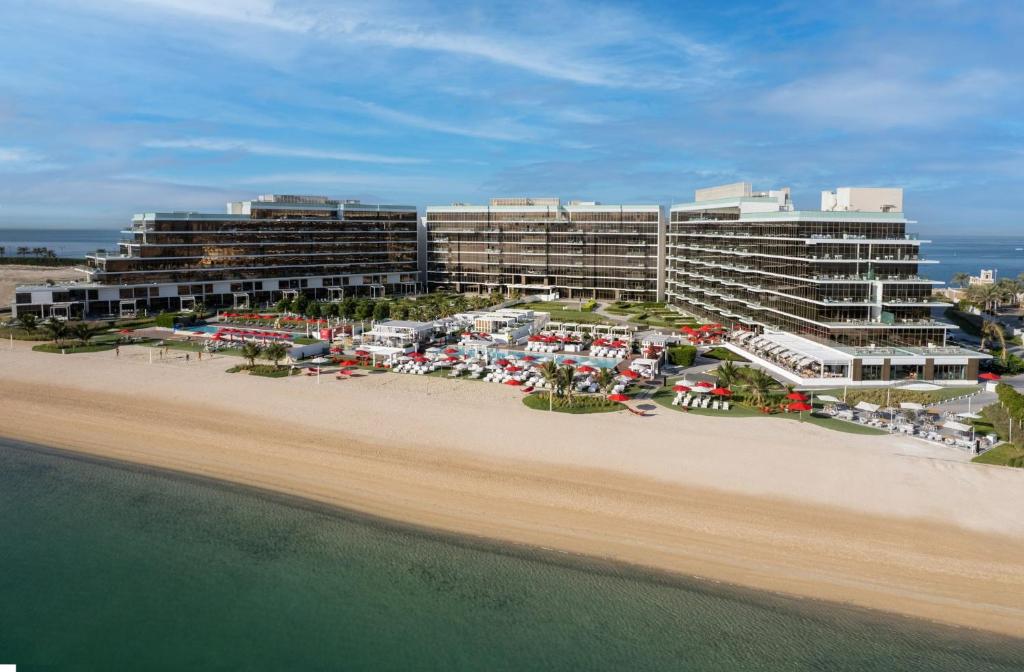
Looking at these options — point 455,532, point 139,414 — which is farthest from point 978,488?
point 139,414

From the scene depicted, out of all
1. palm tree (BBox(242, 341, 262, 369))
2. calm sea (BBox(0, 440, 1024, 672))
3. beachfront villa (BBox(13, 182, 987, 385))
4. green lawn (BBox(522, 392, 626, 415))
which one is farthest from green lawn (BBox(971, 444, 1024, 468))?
palm tree (BBox(242, 341, 262, 369))

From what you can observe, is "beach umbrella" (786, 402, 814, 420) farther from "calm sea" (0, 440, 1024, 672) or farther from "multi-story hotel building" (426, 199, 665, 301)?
"multi-story hotel building" (426, 199, 665, 301)

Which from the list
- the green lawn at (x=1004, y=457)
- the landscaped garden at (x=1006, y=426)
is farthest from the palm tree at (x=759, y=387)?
the green lawn at (x=1004, y=457)

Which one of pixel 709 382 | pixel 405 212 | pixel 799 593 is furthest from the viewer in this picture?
pixel 405 212

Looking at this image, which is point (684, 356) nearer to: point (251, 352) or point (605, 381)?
point (605, 381)

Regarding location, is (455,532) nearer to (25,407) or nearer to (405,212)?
(25,407)

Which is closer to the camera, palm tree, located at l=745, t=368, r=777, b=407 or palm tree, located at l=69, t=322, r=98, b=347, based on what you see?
palm tree, located at l=745, t=368, r=777, b=407

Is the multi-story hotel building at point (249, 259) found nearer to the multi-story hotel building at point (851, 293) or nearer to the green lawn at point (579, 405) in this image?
the green lawn at point (579, 405)
